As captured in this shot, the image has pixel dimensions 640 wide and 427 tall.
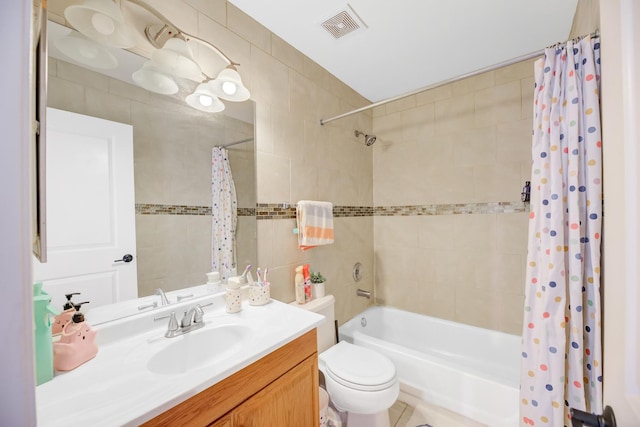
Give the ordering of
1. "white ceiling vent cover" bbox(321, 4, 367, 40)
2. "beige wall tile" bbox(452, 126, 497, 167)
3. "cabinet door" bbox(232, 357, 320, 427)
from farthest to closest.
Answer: "beige wall tile" bbox(452, 126, 497, 167) → "white ceiling vent cover" bbox(321, 4, 367, 40) → "cabinet door" bbox(232, 357, 320, 427)

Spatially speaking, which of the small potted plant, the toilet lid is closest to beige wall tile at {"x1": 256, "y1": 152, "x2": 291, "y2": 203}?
the small potted plant

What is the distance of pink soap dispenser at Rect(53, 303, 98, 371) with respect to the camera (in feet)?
2.42

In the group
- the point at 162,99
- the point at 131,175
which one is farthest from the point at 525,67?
the point at 131,175

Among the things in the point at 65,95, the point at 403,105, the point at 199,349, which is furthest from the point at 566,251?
the point at 65,95

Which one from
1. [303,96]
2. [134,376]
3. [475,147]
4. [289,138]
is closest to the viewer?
[134,376]

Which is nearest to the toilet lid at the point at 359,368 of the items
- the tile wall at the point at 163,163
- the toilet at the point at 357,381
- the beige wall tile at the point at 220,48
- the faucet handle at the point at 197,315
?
the toilet at the point at 357,381

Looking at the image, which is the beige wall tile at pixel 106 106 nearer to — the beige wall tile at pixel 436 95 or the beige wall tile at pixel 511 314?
the beige wall tile at pixel 436 95

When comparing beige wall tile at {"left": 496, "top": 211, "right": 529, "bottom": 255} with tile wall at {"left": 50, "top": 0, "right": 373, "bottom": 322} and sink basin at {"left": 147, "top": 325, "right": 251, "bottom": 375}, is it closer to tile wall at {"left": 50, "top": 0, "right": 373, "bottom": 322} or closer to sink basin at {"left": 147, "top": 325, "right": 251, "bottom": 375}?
tile wall at {"left": 50, "top": 0, "right": 373, "bottom": 322}

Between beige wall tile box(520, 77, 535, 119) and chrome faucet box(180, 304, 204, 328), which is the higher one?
beige wall tile box(520, 77, 535, 119)

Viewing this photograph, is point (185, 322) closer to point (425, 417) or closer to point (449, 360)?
point (425, 417)

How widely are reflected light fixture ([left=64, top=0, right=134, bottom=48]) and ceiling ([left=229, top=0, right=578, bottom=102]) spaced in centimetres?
63

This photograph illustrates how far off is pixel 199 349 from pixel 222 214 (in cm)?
64

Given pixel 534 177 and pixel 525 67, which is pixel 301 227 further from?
pixel 525 67

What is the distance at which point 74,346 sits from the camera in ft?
2.50
